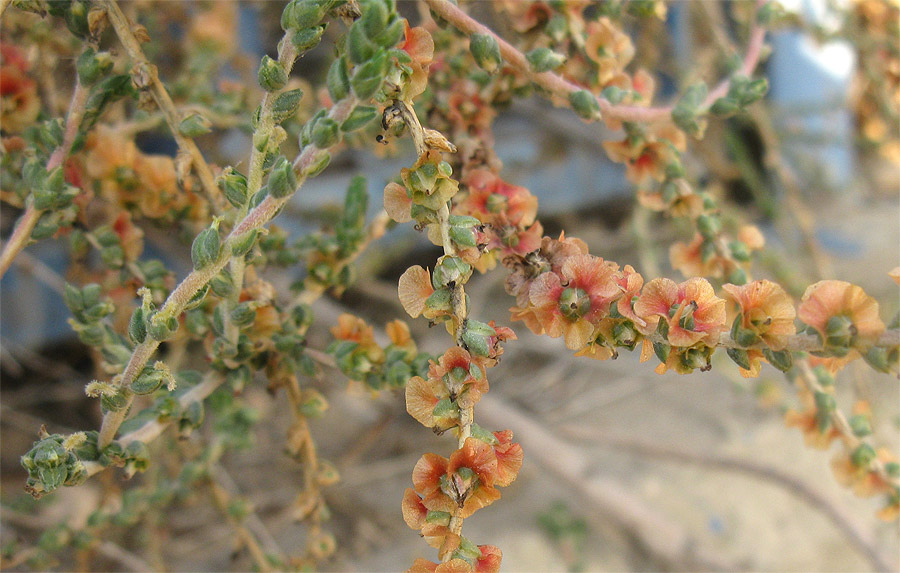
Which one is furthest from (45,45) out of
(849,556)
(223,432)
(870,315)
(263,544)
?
(849,556)

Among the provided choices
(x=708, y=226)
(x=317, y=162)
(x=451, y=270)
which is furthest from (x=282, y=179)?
(x=708, y=226)

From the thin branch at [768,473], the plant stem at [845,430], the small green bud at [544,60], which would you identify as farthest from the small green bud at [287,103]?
the thin branch at [768,473]

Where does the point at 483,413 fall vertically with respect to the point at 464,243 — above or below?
below

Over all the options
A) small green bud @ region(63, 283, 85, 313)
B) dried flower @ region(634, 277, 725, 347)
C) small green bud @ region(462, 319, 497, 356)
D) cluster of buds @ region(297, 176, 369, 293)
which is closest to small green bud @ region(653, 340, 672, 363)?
dried flower @ region(634, 277, 725, 347)

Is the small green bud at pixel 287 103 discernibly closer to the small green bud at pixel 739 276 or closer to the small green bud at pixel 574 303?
the small green bud at pixel 574 303

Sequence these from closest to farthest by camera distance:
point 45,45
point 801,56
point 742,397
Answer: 1. point 45,45
2. point 742,397
3. point 801,56

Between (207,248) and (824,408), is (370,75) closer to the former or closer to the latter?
(207,248)

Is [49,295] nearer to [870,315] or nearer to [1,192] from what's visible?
[1,192]
